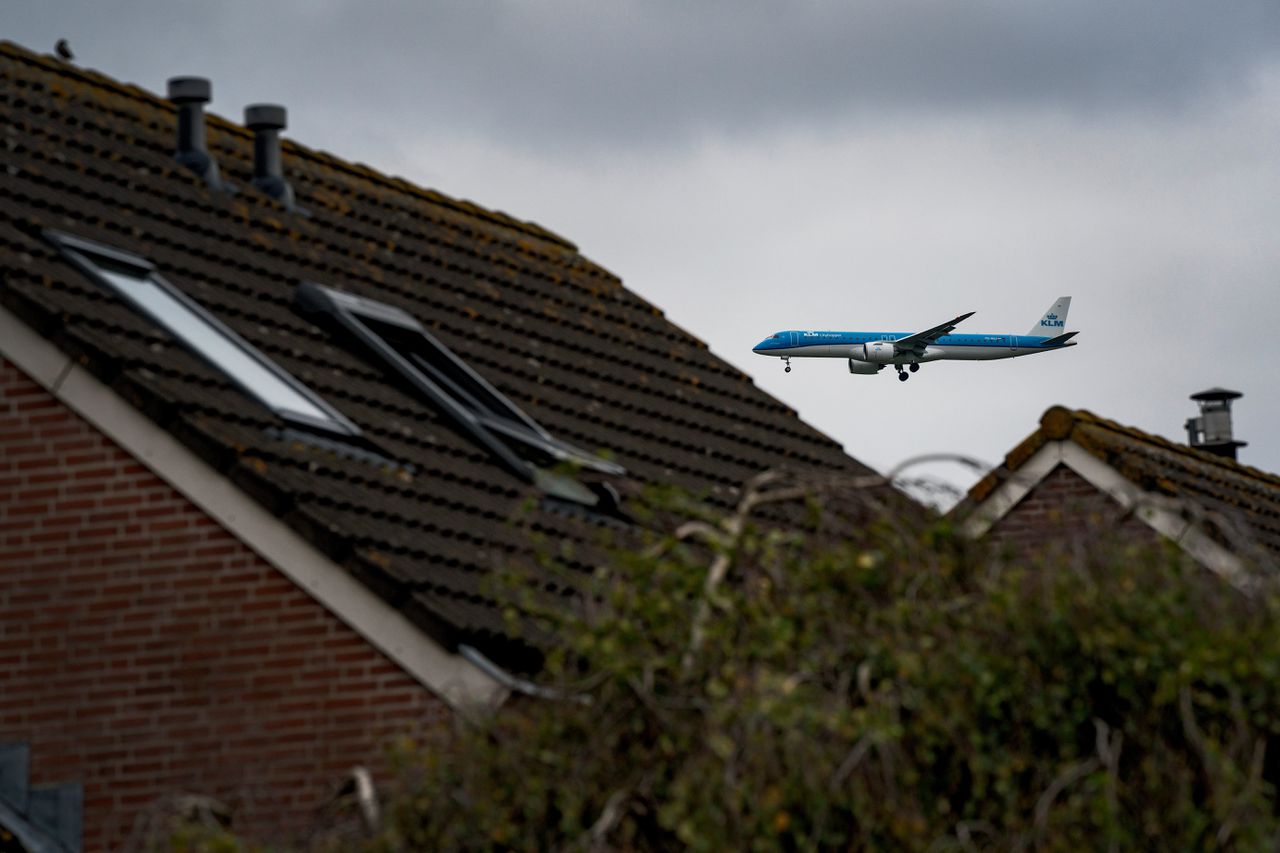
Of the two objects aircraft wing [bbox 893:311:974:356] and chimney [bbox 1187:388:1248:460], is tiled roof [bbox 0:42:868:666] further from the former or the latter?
aircraft wing [bbox 893:311:974:356]

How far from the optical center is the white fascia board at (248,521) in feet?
26.3

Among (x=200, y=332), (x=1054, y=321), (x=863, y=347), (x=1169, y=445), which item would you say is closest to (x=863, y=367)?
(x=863, y=347)

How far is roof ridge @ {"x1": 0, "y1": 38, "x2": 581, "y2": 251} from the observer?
11922 millimetres

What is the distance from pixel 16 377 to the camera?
8.54 meters

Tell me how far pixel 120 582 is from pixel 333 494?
3.09 ft

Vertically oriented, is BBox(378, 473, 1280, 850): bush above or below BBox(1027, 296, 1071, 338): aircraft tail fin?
below

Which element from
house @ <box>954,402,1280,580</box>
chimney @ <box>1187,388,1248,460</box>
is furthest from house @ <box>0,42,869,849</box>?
chimney @ <box>1187,388,1248,460</box>

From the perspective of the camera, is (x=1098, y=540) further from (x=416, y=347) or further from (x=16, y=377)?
(x=416, y=347)

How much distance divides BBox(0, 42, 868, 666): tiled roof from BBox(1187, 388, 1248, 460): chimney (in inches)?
493

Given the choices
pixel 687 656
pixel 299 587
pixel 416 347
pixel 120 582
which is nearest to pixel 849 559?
pixel 687 656

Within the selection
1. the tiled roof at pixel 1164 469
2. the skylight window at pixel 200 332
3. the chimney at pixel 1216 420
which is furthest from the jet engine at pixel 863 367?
the skylight window at pixel 200 332

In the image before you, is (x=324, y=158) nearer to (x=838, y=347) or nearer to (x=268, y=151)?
(x=268, y=151)

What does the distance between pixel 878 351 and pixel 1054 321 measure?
2501cm

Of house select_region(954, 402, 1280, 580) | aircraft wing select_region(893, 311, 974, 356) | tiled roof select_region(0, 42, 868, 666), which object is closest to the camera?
tiled roof select_region(0, 42, 868, 666)
